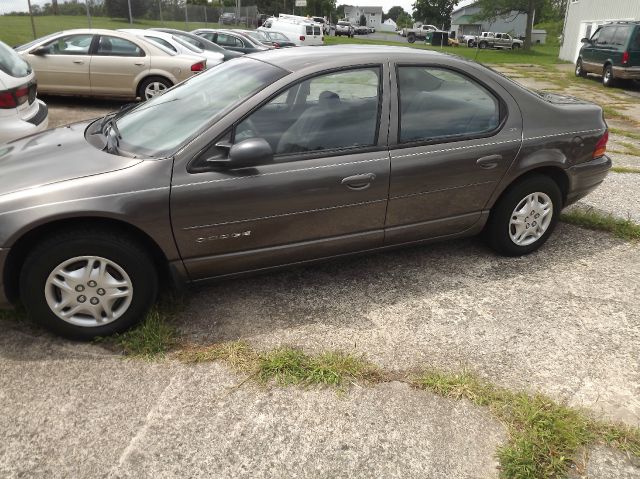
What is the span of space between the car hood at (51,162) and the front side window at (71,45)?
7109 mm

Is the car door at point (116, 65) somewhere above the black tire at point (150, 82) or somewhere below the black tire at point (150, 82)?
above

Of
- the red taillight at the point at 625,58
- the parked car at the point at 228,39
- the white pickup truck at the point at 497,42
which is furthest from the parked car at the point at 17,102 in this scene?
the white pickup truck at the point at 497,42

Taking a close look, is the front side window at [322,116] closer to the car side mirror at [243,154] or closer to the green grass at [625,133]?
the car side mirror at [243,154]

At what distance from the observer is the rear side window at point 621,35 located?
612 inches

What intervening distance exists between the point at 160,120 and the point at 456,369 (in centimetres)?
230

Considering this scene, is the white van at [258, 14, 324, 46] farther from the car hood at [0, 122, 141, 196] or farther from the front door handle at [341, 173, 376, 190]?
the front door handle at [341, 173, 376, 190]

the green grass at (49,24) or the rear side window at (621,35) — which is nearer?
the rear side window at (621,35)

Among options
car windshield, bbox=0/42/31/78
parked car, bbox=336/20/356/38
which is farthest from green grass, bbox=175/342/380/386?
parked car, bbox=336/20/356/38

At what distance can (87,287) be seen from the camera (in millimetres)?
2863

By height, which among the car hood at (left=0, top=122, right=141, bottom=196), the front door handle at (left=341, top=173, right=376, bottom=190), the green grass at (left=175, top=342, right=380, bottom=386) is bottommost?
the green grass at (left=175, top=342, right=380, bottom=386)

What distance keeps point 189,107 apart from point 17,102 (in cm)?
275

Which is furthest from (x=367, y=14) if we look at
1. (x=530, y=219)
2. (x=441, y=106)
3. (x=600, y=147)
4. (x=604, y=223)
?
(x=441, y=106)

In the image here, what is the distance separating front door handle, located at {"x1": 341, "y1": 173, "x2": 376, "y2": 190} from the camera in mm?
3238

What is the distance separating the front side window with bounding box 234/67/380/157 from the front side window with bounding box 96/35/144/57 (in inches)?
299
